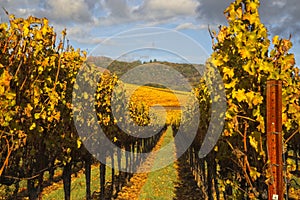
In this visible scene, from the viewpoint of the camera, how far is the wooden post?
439 centimetres

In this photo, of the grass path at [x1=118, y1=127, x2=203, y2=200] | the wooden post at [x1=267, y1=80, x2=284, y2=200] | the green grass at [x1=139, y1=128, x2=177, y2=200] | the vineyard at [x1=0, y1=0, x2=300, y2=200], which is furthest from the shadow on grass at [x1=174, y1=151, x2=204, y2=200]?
the wooden post at [x1=267, y1=80, x2=284, y2=200]

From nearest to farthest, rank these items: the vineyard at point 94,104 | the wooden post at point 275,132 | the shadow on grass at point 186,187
Result: 1. the wooden post at point 275,132
2. the vineyard at point 94,104
3. the shadow on grass at point 186,187

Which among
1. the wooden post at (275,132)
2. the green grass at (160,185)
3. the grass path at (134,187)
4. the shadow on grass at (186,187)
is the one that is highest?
the wooden post at (275,132)

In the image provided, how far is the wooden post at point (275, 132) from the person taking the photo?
14.4 feet

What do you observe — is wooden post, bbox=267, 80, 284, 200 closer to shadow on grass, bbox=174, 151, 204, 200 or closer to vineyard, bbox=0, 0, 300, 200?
vineyard, bbox=0, 0, 300, 200

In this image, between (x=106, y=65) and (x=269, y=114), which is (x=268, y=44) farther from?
(x=106, y=65)

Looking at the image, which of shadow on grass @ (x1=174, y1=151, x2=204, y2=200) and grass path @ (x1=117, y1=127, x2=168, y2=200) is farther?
shadow on grass @ (x1=174, y1=151, x2=204, y2=200)

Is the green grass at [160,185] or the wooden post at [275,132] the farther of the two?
the green grass at [160,185]

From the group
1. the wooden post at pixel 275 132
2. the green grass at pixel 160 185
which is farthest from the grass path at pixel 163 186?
the wooden post at pixel 275 132

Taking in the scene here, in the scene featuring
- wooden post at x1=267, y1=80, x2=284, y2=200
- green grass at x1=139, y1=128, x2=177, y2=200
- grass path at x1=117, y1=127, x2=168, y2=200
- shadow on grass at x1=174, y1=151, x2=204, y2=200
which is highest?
wooden post at x1=267, y1=80, x2=284, y2=200

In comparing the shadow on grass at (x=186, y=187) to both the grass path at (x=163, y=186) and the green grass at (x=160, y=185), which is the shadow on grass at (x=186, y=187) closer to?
the grass path at (x=163, y=186)

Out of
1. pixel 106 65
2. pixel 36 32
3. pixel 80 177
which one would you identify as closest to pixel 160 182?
pixel 80 177

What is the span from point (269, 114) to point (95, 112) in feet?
25.5

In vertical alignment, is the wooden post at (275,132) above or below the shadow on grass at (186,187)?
above
